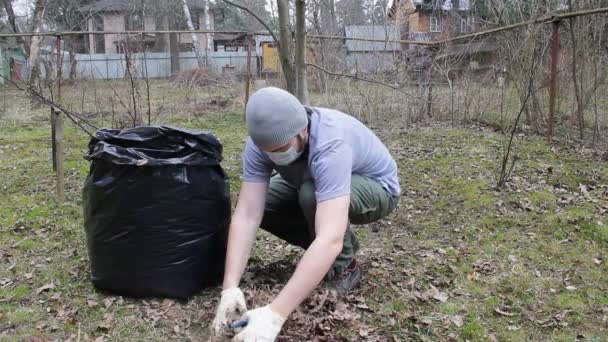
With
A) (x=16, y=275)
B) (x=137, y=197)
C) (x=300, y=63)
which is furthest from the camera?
(x=300, y=63)

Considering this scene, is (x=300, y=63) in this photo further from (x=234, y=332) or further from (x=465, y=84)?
(x=465, y=84)

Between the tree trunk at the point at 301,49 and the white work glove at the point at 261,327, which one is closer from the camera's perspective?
the white work glove at the point at 261,327

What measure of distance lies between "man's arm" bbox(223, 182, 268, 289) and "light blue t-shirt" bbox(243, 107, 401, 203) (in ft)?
0.18

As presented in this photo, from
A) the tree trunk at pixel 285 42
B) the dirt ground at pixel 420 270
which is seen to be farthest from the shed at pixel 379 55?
the tree trunk at pixel 285 42

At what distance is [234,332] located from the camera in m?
1.93

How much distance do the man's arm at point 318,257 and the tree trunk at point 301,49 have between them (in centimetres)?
168

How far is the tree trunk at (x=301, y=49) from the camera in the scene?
3271 millimetres

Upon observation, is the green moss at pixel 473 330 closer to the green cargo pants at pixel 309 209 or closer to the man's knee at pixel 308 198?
the green cargo pants at pixel 309 209

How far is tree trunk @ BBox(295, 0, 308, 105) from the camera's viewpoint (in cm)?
327

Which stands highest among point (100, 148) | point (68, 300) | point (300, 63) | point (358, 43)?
point (358, 43)

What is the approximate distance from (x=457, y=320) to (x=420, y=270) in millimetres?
542

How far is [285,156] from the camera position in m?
2.08

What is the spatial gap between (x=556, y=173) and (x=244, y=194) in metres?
3.34

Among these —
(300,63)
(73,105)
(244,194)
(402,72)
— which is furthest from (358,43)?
(244,194)
